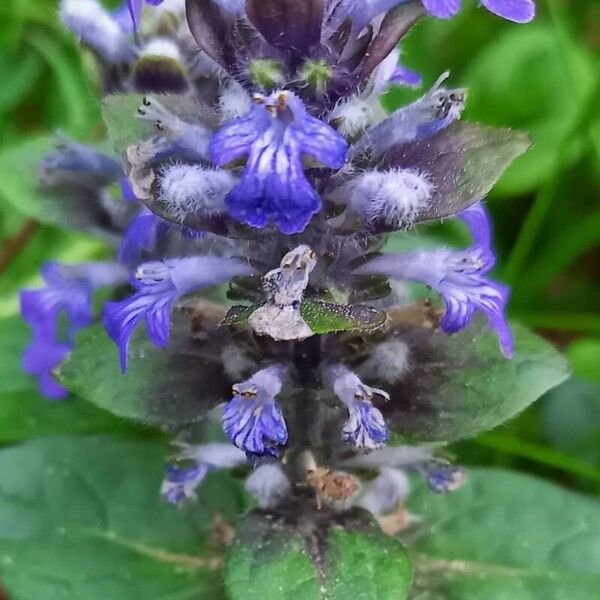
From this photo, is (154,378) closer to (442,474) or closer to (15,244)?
(442,474)

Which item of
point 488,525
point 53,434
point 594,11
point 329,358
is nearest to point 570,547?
point 488,525

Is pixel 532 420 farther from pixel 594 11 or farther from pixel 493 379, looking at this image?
pixel 594 11

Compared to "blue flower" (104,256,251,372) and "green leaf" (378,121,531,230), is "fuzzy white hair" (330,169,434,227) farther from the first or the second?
"blue flower" (104,256,251,372)

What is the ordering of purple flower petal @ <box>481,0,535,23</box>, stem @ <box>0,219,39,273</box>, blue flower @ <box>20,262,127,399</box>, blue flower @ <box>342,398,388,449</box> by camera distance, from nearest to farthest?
purple flower petal @ <box>481,0,535,23</box> → blue flower @ <box>342,398,388,449</box> → blue flower @ <box>20,262,127,399</box> → stem @ <box>0,219,39,273</box>

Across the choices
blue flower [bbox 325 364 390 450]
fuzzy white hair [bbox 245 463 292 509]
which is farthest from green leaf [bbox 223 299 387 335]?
fuzzy white hair [bbox 245 463 292 509]

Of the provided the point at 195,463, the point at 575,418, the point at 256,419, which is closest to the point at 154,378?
the point at 195,463

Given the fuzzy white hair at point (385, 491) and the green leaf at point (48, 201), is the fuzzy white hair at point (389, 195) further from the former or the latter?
the green leaf at point (48, 201)

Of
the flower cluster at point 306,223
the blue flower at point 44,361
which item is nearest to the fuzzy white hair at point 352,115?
the flower cluster at point 306,223

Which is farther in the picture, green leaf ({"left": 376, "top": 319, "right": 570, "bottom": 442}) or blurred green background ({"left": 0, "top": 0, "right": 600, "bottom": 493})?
blurred green background ({"left": 0, "top": 0, "right": 600, "bottom": 493})
